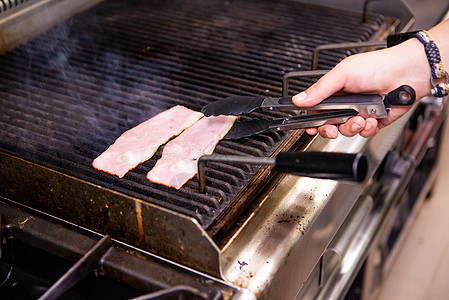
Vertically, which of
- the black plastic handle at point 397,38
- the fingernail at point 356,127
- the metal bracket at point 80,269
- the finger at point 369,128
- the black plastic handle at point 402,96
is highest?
the black plastic handle at point 397,38

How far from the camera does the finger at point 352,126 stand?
5.31 ft

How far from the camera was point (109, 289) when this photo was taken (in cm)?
133

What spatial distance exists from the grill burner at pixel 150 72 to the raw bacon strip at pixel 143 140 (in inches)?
1.3

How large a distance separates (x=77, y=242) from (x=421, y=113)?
6.84 ft

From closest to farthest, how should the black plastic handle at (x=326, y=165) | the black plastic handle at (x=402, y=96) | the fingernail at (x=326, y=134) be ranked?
the black plastic handle at (x=326, y=165), the black plastic handle at (x=402, y=96), the fingernail at (x=326, y=134)

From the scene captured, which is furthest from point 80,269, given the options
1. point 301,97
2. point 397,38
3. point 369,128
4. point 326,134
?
point 397,38

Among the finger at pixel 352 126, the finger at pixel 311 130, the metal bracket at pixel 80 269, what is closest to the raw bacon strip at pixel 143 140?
the metal bracket at pixel 80 269

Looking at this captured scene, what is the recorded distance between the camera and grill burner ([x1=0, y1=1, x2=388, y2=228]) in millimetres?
1533

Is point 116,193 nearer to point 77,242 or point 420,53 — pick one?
point 77,242

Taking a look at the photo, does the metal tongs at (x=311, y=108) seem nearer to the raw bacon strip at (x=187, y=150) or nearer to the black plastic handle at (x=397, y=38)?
the raw bacon strip at (x=187, y=150)

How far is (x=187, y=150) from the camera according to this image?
1.63m

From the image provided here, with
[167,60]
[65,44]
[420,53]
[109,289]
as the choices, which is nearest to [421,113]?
[420,53]

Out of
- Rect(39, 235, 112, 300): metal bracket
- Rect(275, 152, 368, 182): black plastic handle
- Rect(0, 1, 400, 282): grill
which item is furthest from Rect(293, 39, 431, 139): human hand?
Rect(39, 235, 112, 300): metal bracket

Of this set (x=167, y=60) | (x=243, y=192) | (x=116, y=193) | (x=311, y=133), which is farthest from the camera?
Result: (x=167, y=60)
